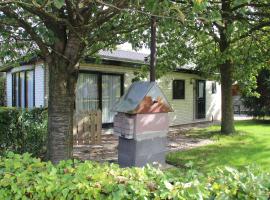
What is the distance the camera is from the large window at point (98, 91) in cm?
1548

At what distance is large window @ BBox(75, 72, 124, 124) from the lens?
15.5m

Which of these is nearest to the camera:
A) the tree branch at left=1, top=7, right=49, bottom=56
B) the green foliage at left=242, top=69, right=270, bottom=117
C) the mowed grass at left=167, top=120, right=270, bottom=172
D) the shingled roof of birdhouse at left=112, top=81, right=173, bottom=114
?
the tree branch at left=1, top=7, right=49, bottom=56

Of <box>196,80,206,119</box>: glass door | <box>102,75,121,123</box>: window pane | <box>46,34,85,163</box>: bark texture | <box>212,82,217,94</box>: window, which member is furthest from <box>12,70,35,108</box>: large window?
<box>212,82,217,94</box>: window

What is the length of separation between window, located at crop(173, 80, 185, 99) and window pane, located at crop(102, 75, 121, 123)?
16.4 ft

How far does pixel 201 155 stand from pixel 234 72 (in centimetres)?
605

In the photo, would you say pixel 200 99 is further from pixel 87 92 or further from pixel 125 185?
pixel 125 185

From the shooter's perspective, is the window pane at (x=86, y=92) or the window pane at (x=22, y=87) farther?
the window pane at (x=22, y=87)

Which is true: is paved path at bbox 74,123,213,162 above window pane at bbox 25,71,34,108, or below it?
below

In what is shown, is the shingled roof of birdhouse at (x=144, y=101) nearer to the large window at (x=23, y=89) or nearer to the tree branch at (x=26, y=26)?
the tree branch at (x=26, y=26)

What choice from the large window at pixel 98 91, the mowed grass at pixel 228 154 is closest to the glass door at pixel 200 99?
the large window at pixel 98 91

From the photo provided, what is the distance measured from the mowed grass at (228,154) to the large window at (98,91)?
4322 millimetres

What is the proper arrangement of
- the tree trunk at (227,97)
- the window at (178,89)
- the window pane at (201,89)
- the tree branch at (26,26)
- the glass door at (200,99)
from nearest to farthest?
1. the tree branch at (26,26)
2. the tree trunk at (227,97)
3. the window at (178,89)
4. the glass door at (200,99)
5. the window pane at (201,89)

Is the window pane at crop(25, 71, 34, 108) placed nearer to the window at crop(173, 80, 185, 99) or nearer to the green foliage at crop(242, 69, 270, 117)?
the window at crop(173, 80, 185, 99)

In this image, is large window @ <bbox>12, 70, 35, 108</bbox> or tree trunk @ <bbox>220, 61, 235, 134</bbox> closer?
tree trunk @ <bbox>220, 61, 235, 134</bbox>
